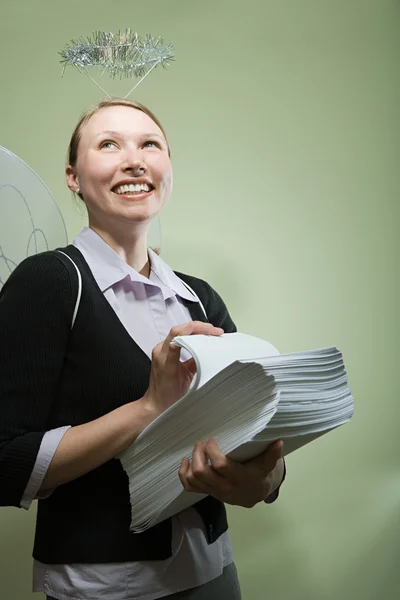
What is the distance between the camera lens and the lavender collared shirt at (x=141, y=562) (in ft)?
2.60

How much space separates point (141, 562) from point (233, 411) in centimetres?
26

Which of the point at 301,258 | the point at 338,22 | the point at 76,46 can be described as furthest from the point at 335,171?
the point at 76,46

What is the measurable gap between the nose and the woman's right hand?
311 millimetres

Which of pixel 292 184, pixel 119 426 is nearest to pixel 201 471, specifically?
pixel 119 426

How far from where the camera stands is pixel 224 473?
0.69 metres

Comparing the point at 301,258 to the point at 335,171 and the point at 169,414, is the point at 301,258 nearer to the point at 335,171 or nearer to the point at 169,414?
the point at 335,171

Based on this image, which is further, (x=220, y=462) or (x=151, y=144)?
(x=151, y=144)

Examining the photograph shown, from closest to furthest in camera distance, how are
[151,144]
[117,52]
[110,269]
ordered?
[110,269], [151,144], [117,52]

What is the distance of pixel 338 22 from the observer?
1.93 meters

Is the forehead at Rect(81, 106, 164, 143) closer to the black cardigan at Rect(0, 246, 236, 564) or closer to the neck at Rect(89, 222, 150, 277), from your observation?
the neck at Rect(89, 222, 150, 277)

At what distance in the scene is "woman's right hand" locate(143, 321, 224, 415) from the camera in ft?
2.42

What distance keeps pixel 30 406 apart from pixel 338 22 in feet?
5.19

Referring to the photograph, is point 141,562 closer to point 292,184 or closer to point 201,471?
point 201,471

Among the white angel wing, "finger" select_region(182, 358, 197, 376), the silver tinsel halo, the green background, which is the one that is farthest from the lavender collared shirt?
the green background
